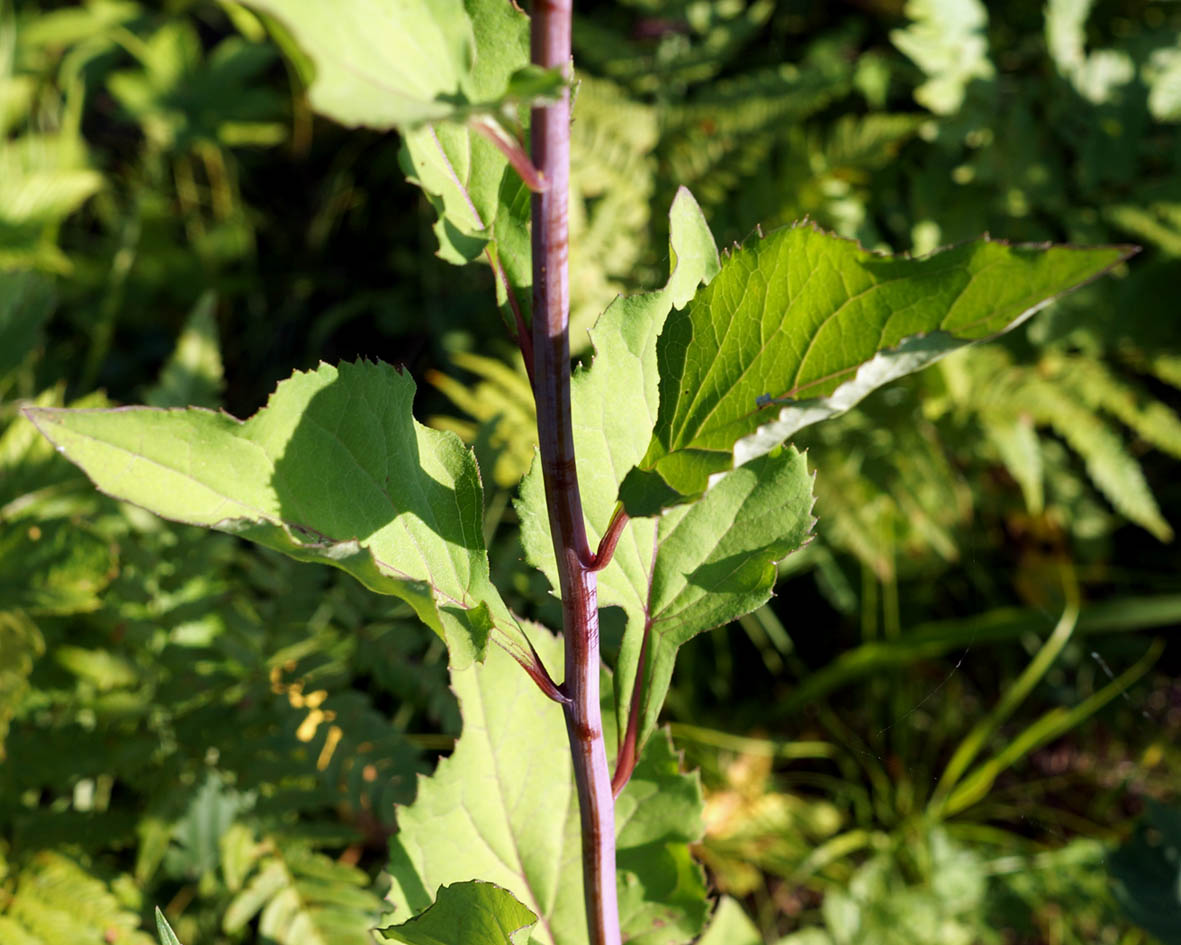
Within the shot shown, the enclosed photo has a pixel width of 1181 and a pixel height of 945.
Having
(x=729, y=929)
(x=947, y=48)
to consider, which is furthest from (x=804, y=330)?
(x=947, y=48)

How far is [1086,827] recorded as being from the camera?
→ 2.00 meters

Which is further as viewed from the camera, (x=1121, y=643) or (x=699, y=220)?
(x=1121, y=643)

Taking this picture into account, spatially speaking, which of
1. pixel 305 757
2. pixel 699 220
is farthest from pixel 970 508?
pixel 699 220

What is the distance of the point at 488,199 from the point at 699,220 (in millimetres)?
140

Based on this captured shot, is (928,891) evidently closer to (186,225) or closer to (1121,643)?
(1121,643)

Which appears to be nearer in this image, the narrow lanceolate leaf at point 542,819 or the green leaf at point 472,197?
the green leaf at point 472,197

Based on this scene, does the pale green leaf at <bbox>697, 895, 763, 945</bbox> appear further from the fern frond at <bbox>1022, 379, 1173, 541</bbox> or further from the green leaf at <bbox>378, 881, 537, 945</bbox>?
the fern frond at <bbox>1022, 379, 1173, 541</bbox>

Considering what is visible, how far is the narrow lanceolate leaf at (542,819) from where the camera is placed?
863 mm

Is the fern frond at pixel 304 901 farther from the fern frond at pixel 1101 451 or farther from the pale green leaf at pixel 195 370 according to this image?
the fern frond at pixel 1101 451

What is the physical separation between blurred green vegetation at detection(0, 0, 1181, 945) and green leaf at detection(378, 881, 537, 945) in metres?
0.74

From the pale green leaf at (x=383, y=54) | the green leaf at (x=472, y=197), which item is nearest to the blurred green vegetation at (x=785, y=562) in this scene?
the green leaf at (x=472, y=197)

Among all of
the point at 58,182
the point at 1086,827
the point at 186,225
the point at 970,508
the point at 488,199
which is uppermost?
the point at 488,199

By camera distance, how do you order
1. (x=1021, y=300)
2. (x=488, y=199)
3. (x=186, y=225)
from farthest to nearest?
(x=186, y=225)
(x=488, y=199)
(x=1021, y=300)

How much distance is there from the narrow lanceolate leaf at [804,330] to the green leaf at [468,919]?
30cm
